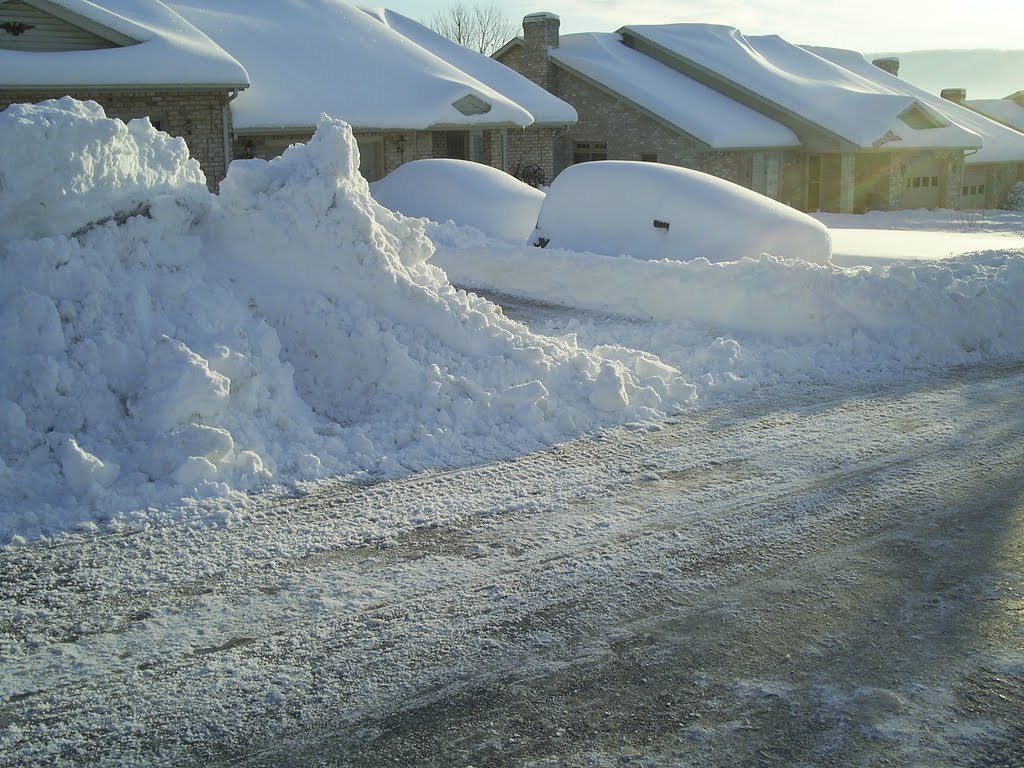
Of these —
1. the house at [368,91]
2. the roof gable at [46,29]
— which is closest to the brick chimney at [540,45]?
the house at [368,91]

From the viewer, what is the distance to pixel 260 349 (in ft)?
23.1

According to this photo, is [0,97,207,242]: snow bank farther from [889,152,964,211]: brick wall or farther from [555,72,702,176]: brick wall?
[889,152,964,211]: brick wall

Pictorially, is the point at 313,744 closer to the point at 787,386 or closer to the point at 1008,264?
the point at 787,386

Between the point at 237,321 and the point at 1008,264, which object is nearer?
the point at 237,321

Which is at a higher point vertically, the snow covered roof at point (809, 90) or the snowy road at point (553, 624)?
the snow covered roof at point (809, 90)

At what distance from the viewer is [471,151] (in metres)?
24.1

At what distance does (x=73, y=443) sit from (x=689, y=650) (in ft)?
12.3

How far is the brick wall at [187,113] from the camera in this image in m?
17.6

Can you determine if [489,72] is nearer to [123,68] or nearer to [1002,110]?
[123,68]

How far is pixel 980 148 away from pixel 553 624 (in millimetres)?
31468

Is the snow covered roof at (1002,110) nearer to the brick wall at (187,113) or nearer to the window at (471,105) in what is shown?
the window at (471,105)

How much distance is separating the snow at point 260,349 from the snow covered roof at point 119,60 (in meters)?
10.2

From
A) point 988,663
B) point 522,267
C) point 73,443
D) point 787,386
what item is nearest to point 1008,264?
point 787,386

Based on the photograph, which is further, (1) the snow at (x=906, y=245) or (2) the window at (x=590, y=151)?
(2) the window at (x=590, y=151)
